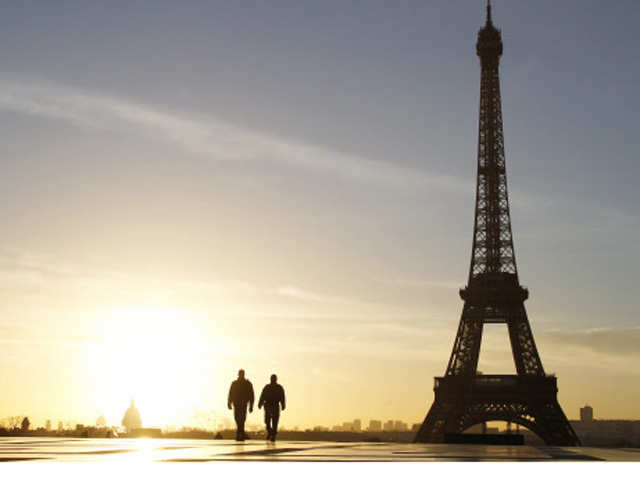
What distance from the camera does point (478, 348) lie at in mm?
93312

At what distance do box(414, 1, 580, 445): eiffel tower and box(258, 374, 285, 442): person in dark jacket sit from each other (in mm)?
59815

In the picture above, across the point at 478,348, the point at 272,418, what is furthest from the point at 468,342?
the point at 272,418

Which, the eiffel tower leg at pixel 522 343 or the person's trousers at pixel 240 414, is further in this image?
the eiffel tower leg at pixel 522 343

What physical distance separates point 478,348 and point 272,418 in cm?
7001

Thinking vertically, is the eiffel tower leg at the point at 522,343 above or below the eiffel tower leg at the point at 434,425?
above

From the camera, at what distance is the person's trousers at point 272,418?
26.7 m

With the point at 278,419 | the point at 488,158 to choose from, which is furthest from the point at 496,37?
the point at 278,419

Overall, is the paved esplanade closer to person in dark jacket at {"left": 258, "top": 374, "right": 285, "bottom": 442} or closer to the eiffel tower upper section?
person in dark jacket at {"left": 258, "top": 374, "right": 285, "bottom": 442}

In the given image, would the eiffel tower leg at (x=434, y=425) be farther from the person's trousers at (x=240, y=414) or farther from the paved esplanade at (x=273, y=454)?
the paved esplanade at (x=273, y=454)

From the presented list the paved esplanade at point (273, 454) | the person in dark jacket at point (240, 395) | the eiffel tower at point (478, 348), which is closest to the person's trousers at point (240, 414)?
the person in dark jacket at point (240, 395)

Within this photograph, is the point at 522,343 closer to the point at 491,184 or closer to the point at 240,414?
the point at 491,184

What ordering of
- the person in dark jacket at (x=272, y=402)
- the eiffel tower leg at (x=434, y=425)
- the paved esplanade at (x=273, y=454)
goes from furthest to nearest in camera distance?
the eiffel tower leg at (x=434, y=425) < the person in dark jacket at (x=272, y=402) < the paved esplanade at (x=273, y=454)

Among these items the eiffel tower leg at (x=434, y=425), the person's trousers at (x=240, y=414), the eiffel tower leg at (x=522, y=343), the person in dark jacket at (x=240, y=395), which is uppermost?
the eiffel tower leg at (x=522, y=343)

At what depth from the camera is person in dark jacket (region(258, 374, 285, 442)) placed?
26.4m
